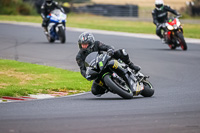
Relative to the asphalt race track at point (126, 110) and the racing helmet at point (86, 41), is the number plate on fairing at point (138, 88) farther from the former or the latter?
the racing helmet at point (86, 41)

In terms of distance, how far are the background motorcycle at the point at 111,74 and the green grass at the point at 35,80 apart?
2.28 metres

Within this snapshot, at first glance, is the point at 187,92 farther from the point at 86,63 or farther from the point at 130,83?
the point at 86,63

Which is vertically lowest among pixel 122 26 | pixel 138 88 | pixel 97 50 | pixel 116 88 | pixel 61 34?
pixel 122 26

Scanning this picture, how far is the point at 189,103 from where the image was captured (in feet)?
32.0

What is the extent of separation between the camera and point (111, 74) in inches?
410

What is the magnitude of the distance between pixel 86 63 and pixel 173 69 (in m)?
7.28

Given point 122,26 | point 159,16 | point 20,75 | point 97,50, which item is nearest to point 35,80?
point 20,75

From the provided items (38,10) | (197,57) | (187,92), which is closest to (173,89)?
(187,92)

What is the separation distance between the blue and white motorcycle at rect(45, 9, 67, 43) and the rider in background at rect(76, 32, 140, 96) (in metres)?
13.2

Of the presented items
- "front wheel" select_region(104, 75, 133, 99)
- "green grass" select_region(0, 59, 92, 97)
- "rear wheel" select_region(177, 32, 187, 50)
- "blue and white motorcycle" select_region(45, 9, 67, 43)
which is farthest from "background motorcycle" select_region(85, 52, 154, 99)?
"blue and white motorcycle" select_region(45, 9, 67, 43)

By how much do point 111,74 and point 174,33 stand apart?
12.5m

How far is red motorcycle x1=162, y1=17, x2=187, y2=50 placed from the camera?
72.8 feet

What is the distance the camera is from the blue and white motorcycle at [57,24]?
24.7 m

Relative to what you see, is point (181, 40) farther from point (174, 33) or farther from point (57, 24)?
point (57, 24)
